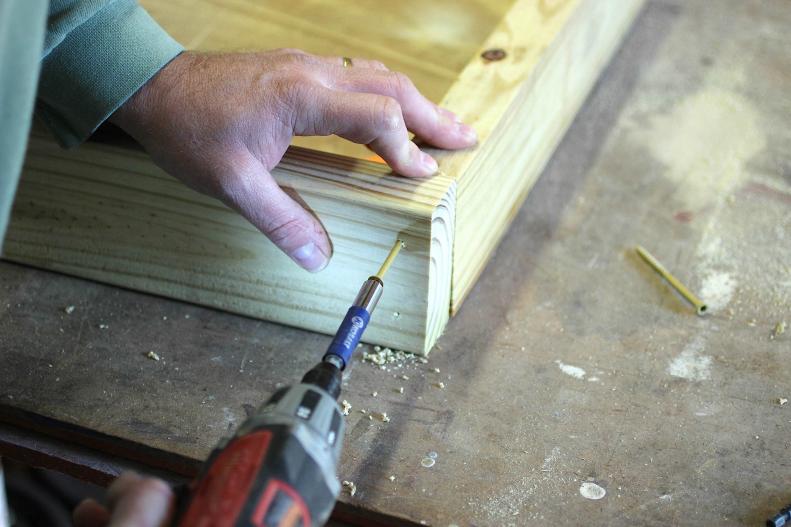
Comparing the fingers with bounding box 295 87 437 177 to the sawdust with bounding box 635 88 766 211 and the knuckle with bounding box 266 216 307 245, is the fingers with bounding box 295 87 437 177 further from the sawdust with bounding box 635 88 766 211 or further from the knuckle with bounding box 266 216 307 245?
the sawdust with bounding box 635 88 766 211

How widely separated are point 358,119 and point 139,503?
465 mm

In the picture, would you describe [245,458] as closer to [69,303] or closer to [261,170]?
[261,170]

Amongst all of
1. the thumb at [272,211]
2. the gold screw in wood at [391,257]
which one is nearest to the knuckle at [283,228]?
the thumb at [272,211]

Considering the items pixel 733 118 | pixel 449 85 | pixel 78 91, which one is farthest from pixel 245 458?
pixel 733 118

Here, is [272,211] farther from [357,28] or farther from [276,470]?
[357,28]

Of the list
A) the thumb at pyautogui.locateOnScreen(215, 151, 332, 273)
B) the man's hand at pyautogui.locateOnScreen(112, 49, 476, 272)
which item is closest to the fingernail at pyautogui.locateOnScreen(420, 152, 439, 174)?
the man's hand at pyautogui.locateOnScreen(112, 49, 476, 272)

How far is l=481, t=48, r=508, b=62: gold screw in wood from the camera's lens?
123cm

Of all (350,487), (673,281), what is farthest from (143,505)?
(673,281)

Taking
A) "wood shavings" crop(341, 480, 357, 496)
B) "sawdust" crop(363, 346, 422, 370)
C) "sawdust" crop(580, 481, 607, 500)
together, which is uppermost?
"wood shavings" crop(341, 480, 357, 496)

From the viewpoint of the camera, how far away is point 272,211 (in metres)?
0.96

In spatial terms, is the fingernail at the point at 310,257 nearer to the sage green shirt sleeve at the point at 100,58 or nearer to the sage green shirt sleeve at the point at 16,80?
the sage green shirt sleeve at the point at 100,58

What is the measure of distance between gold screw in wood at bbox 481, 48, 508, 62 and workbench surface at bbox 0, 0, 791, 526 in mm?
238

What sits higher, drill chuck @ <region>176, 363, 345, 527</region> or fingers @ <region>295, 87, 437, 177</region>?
fingers @ <region>295, 87, 437, 177</region>

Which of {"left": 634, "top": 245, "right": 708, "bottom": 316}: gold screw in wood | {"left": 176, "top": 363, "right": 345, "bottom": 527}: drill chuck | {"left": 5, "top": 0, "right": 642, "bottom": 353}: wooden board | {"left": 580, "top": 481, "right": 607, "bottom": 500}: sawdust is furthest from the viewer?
{"left": 634, "top": 245, "right": 708, "bottom": 316}: gold screw in wood
